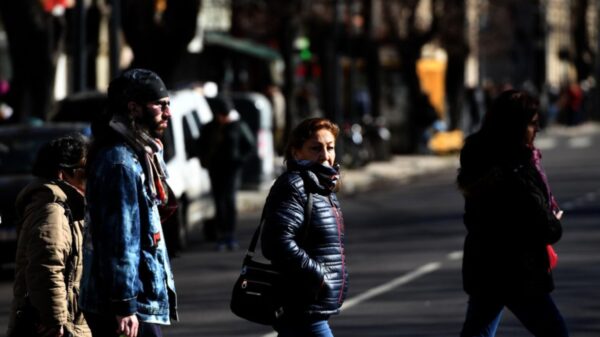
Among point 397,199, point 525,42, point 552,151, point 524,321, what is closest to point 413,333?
point 524,321

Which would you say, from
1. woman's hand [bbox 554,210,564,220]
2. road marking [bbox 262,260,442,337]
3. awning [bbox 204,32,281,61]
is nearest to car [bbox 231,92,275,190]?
road marking [bbox 262,260,442,337]

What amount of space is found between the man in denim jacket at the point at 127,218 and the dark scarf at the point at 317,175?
2.32 feet

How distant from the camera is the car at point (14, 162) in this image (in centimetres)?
1534

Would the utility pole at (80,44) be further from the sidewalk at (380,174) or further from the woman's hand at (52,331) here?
the woman's hand at (52,331)

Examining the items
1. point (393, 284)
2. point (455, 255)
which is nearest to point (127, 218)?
point (393, 284)

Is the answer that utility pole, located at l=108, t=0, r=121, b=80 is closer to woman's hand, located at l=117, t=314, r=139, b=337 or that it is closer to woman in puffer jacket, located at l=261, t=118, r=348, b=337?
woman in puffer jacket, located at l=261, t=118, r=348, b=337

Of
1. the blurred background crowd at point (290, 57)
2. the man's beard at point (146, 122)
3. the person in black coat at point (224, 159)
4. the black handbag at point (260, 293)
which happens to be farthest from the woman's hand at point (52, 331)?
the blurred background crowd at point (290, 57)

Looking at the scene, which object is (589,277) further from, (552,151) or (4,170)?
(552,151)

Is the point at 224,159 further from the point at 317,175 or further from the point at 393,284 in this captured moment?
the point at 317,175

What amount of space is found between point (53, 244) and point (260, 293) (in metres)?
0.83

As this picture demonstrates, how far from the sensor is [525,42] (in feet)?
247

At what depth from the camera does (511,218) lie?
25.3ft

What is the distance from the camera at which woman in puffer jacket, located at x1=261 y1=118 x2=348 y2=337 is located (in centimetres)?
672

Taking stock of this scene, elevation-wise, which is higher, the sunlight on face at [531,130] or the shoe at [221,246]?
the sunlight on face at [531,130]
